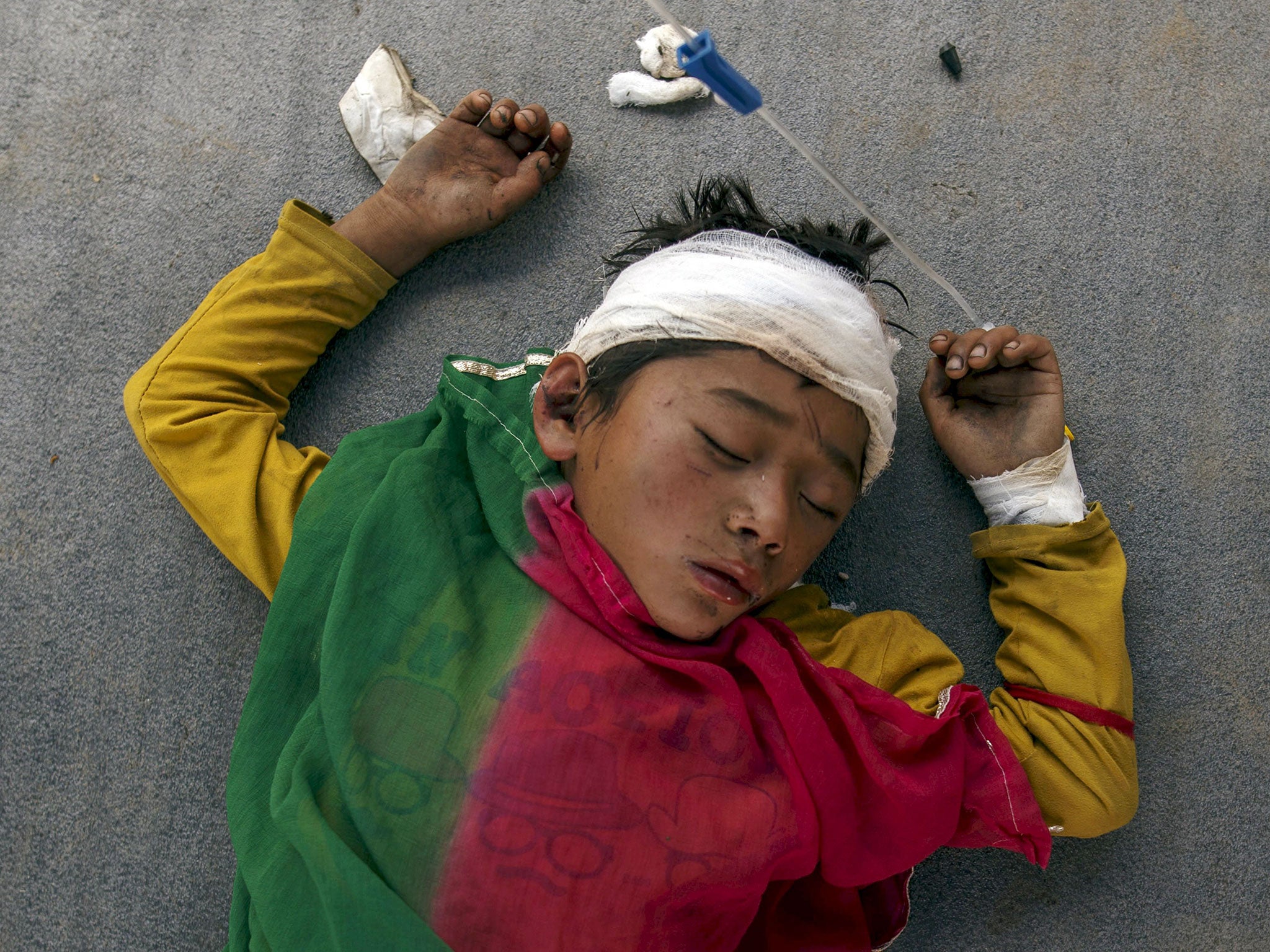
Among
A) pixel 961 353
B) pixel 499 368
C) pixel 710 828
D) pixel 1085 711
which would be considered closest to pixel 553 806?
pixel 710 828

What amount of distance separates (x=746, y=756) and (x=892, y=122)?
1008 millimetres

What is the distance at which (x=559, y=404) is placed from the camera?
106cm

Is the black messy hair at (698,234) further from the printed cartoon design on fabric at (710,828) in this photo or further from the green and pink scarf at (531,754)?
the printed cartoon design on fabric at (710,828)

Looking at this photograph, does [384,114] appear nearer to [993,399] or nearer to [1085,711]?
[993,399]

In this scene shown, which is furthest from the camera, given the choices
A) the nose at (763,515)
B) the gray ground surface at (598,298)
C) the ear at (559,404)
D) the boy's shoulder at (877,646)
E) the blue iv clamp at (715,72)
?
the gray ground surface at (598,298)

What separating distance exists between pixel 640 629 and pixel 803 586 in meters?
0.30

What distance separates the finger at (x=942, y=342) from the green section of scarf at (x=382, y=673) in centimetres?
57

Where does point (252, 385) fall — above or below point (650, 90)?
below

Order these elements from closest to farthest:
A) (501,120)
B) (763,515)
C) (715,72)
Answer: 1. (715,72)
2. (763,515)
3. (501,120)

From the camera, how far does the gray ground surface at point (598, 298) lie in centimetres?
124

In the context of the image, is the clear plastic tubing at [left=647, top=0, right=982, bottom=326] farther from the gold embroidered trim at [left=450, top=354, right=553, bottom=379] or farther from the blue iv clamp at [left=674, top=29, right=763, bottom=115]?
the gold embroidered trim at [left=450, top=354, right=553, bottom=379]

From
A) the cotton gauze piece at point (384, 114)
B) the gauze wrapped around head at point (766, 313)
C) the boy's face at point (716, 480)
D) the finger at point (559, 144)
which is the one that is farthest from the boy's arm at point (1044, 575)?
the cotton gauze piece at point (384, 114)

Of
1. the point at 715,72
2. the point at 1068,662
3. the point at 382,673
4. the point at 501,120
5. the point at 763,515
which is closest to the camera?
the point at 715,72

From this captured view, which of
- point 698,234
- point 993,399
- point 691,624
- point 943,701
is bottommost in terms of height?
point 943,701
